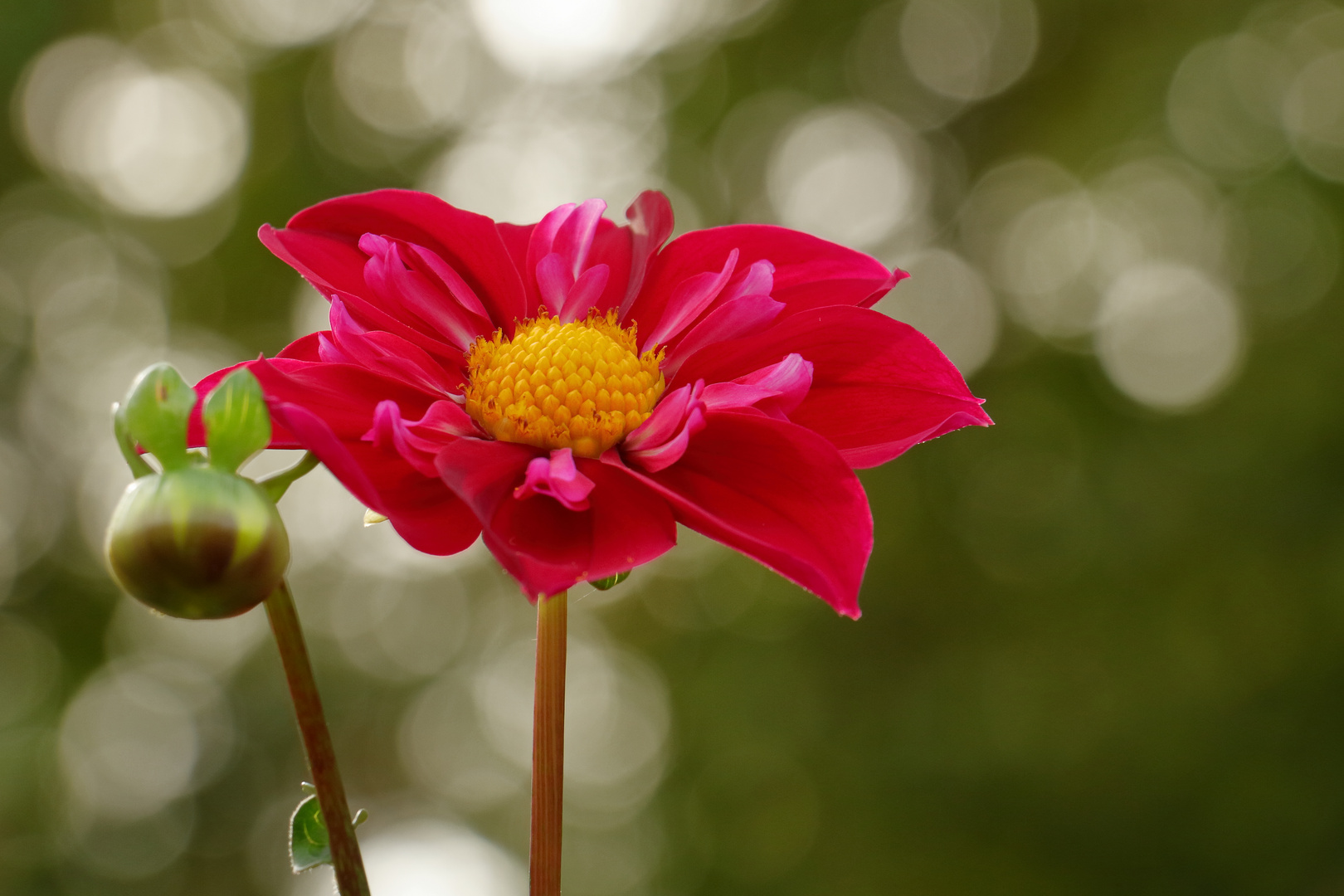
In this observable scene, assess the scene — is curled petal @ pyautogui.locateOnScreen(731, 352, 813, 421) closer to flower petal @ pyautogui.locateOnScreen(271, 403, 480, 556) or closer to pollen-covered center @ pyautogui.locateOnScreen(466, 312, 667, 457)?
pollen-covered center @ pyautogui.locateOnScreen(466, 312, 667, 457)

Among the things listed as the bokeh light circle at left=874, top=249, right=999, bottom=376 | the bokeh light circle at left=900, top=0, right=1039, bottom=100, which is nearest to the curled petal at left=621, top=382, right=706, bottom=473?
the bokeh light circle at left=874, top=249, right=999, bottom=376

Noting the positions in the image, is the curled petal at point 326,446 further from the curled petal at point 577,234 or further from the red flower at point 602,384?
the curled petal at point 577,234

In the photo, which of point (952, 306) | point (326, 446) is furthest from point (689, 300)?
point (952, 306)

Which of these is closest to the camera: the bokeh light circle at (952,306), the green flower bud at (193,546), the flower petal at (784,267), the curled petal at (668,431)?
the green flower bud at (193,546)

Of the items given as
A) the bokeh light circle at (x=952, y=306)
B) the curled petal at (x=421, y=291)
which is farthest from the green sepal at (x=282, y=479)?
the bokeh light circle at (x=952, y=306)

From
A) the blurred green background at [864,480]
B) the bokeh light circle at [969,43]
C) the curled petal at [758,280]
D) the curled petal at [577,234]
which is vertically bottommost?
the blurred green background at [864,480]

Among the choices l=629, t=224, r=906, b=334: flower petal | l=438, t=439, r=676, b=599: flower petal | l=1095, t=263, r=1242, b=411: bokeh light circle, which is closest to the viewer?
l=438, t=439, r=676, b=599: flower petal

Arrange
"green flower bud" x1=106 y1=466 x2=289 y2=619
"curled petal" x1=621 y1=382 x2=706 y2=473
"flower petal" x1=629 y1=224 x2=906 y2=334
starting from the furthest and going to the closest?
"flower petal" x1=629 y1=224 x2=906 y2=334 → "curled petal" x1=621 y1=382 x2=706 y2=473 → "green flower bud" x1=106 y1=466 x2=289 y2=619
